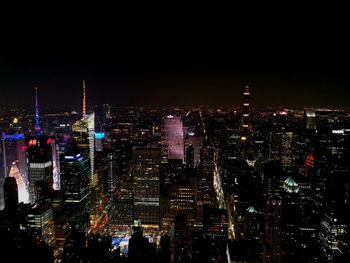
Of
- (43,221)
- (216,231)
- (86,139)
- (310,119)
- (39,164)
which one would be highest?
(310,119)

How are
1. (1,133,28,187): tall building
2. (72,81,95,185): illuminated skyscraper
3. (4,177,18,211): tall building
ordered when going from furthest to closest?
(72,81,95,185): illuminated skyscraper
(1,133,28,187): tall building
(4,177,18,211): tall building

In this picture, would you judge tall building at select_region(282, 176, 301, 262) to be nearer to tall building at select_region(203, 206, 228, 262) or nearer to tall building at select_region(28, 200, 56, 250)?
tall building at select_region(203, 206, 228, 262)

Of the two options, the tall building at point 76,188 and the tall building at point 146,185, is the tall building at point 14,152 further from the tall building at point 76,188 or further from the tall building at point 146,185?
the tall building at point 146,185

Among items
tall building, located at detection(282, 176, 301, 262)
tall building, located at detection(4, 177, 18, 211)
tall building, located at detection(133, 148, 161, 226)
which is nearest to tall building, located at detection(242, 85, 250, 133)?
tall building, located at detection(282, 176, 301, 262)

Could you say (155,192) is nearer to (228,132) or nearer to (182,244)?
(182,244)

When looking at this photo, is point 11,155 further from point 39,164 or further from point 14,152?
point 39,164

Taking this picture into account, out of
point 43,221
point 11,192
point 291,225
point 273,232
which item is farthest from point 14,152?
point 291,225
